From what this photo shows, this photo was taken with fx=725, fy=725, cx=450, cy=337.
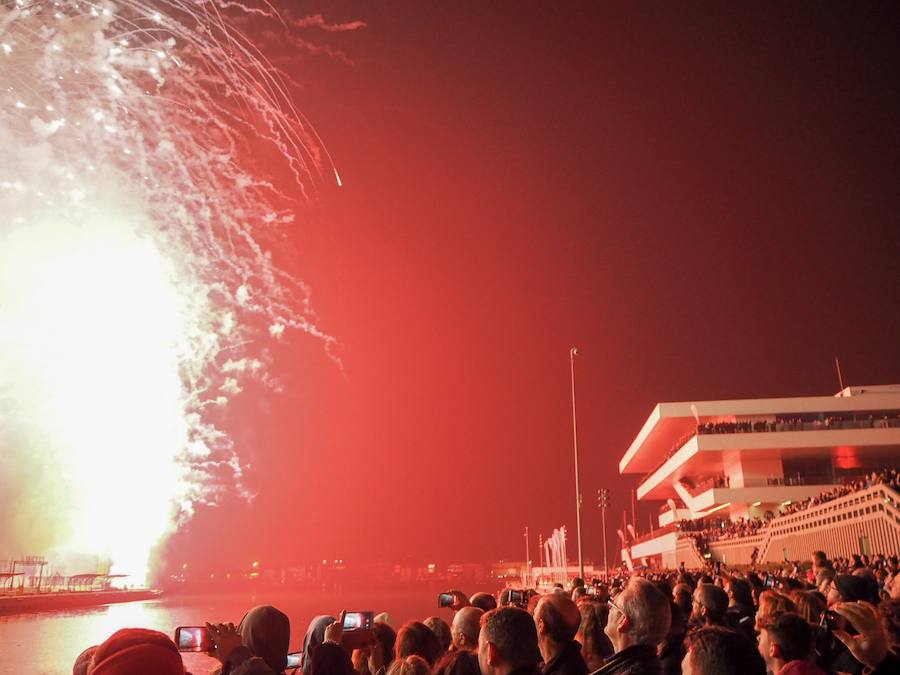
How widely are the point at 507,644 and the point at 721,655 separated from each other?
4.10 ft

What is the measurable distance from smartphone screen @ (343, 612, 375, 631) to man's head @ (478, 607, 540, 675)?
1931mm

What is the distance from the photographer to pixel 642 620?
14.1 feet

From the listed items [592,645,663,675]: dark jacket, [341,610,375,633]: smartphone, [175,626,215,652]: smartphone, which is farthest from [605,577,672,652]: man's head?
[175,626,215,652]: smartphone

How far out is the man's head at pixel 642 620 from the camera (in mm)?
4262

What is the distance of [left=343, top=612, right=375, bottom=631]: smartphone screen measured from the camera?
18.6ft

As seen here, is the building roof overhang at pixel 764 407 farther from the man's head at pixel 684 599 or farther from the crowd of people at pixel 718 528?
the man's head at pixel 684 599

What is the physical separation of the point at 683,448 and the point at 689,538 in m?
8.80

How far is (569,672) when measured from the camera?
441 centimetres

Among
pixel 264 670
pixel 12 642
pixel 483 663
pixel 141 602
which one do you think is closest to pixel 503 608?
pixel 483 663

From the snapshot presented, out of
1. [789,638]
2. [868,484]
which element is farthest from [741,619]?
[868,484]

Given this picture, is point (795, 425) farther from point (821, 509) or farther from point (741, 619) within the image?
point (741, 619)

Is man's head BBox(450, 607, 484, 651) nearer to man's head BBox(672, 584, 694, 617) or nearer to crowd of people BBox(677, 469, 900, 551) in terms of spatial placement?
man's head BBox(672, 584, 694, 617)

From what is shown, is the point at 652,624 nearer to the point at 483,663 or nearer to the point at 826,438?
the point at 483,663

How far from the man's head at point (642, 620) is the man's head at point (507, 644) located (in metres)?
0.62
